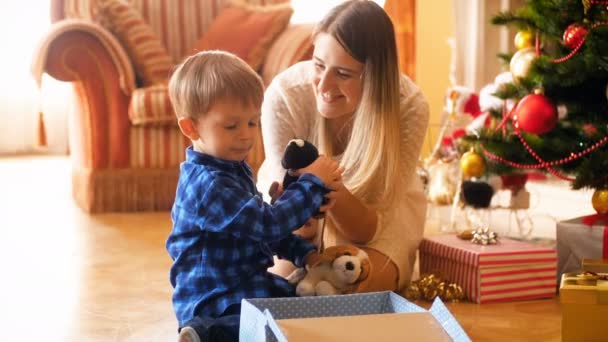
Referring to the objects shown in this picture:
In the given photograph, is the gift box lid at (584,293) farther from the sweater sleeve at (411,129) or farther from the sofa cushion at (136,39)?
the sofa cushion at (136,39)

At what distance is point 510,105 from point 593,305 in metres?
1.00

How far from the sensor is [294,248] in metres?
1.72

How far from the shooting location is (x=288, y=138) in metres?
1.97

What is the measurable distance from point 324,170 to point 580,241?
0.87m

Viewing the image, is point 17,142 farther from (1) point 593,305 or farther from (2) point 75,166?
(1) point 593,305

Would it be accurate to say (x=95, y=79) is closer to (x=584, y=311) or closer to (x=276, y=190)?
(x=276, y=190)

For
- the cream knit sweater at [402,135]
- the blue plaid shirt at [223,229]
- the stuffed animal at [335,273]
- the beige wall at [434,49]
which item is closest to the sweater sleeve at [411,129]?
the cream knit sweater at [402,135]

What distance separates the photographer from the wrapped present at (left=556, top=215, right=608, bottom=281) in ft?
6.89

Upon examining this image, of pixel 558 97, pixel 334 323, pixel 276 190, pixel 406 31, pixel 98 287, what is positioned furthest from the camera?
pixel 406 31

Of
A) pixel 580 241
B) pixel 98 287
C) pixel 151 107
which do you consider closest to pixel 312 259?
pixel 98 287

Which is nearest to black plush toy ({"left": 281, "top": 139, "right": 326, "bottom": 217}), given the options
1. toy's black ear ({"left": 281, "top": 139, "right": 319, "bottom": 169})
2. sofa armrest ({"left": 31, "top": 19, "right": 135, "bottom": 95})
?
toy's black ear ({"left": 281, "top": 139, "right": 319, "bottom": 169})

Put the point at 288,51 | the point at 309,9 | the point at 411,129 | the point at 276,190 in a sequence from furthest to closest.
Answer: the point at 309,9, the point at 288,51, the point at 411,129, the point at 276,190

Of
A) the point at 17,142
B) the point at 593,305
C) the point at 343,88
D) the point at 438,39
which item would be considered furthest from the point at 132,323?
the point at 17,142

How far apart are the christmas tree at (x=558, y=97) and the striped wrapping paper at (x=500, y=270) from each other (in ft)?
0.88
